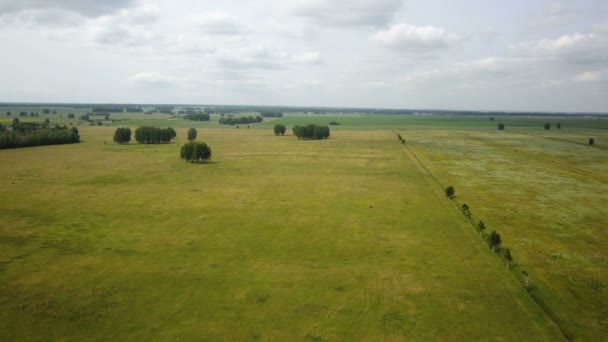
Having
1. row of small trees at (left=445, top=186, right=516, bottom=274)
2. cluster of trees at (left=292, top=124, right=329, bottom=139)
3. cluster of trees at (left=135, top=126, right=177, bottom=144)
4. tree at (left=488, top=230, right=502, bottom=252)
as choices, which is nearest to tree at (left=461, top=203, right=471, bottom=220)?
row of small trees at (left=445, top=186, right=516, bottom=274)

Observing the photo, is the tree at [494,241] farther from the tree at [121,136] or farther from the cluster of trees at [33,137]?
the cluster of trees at [33,137]

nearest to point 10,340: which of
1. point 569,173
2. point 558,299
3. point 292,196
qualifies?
point 558,299

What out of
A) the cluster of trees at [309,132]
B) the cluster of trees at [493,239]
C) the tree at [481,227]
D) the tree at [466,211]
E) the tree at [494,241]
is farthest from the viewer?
the cluster of trees at [309,132]

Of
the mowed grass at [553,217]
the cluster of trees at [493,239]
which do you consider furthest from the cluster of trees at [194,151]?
the cluster of trees at [493,239]

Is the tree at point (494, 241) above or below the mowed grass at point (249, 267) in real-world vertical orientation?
above

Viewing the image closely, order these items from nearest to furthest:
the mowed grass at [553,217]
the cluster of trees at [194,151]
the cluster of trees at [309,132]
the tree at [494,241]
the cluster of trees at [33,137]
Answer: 1. the mowed grass at [553,217]
2. the tree at [494,241]
3. the cluster of trees at [194,151]
4. the cluster of trees at [33,137]
5. the cluster of trees at [309,132]

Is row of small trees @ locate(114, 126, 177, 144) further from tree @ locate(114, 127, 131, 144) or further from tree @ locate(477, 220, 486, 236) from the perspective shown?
tree @ locate(477, 220, 486, 236)

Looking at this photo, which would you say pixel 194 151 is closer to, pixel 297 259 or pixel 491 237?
pixel 297 259
